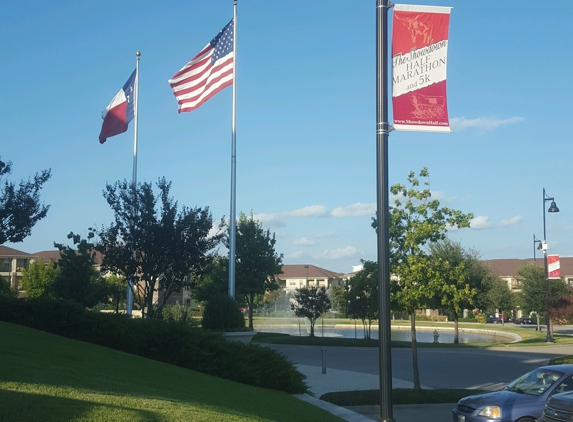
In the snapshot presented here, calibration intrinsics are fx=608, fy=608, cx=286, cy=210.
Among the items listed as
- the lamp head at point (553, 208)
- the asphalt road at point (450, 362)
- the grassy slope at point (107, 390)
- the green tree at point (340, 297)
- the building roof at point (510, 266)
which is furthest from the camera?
the building roof at point (510, 266)

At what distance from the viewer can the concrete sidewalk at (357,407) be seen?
13016 mm

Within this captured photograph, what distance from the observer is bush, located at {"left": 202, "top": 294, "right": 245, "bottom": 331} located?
1814 cm

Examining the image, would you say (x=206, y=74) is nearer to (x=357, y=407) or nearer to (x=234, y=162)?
(x=234, y=162)

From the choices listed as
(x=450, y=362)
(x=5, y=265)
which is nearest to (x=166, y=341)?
(x=450, y=362)

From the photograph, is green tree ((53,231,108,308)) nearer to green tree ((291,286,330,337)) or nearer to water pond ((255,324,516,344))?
green tree ((291,286,330,337))

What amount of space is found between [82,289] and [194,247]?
53.1 feet

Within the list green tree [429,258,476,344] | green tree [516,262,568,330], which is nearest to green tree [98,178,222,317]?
green tree [429,258,476,344]

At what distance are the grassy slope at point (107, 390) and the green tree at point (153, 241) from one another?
30.0ft

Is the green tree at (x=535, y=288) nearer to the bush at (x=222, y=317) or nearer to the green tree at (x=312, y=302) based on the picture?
the green tree at (x=312, y=302)

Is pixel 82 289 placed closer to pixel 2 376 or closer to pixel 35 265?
pixel 35 265

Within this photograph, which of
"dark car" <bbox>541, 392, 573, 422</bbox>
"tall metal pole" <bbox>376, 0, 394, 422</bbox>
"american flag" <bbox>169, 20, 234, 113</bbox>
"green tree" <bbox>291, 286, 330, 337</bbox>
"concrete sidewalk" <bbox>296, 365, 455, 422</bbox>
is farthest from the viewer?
"green tree" <bbox>291, 286, 330, 337</bbox>

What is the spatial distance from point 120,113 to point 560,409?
2147 centimetres

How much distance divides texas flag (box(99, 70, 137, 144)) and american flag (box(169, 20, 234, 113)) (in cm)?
530

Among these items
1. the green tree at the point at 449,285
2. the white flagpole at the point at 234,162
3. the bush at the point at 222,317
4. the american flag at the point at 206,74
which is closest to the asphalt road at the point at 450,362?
the bush at the point at 222,317
